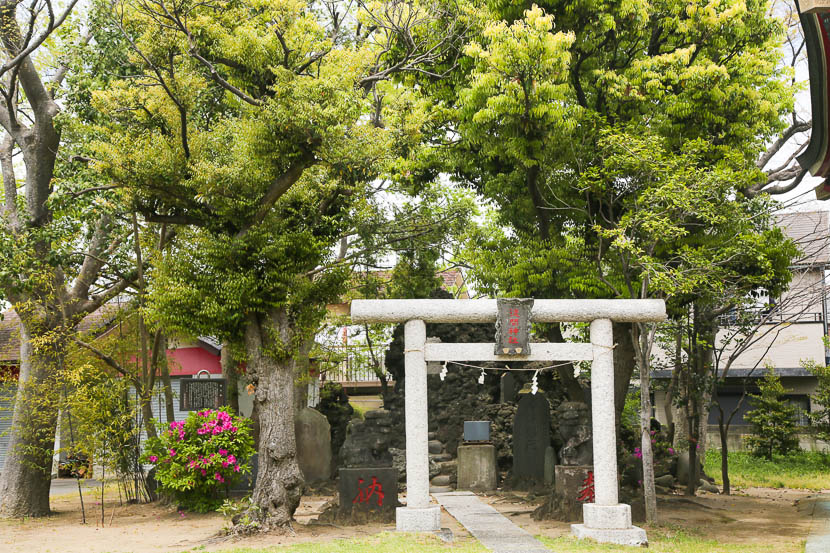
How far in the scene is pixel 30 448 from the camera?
14.6 meters

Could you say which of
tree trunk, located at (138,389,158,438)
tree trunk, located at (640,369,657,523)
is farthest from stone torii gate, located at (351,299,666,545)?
tree trunk, located at (138,389,158,438)

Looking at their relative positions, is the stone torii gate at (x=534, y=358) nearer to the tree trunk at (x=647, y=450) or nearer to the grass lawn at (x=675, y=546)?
the grass lawn at (x=675, y=546)

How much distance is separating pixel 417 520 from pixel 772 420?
1675 cm

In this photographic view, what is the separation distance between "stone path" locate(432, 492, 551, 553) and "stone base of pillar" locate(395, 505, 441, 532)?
2.75 feet

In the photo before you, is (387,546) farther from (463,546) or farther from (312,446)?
(312,446)

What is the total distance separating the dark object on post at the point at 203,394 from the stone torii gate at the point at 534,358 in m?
6.30

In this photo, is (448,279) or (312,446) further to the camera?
(448,279)

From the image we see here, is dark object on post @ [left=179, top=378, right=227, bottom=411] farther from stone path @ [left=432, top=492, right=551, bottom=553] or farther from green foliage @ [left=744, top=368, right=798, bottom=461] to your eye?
green foliage @ [left=744, top=368, right=798, bottom=461]

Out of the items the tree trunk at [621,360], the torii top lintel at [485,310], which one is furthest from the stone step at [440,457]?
the torii top lintel at [485,310]

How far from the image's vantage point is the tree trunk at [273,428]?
39.7 feet

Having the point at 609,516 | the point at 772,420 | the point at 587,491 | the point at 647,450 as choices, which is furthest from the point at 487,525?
the point at 772,420

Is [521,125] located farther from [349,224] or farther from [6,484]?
[6,484]

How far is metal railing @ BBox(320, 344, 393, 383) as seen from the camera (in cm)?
2388

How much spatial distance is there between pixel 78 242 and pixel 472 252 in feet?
29.2
